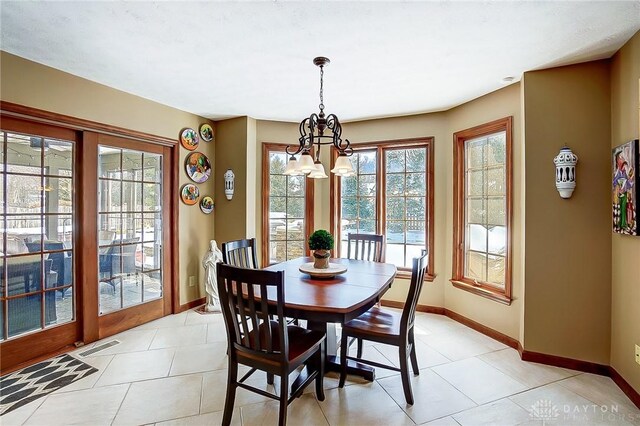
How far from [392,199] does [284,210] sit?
148 centimetres

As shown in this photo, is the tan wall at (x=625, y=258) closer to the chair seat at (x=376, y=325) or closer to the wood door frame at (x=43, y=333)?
the chair seat at (x=376, y=325)

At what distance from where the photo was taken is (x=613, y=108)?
2.45m

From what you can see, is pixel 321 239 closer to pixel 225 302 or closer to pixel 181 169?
pixel 225 302

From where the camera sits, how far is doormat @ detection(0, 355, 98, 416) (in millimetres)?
2162

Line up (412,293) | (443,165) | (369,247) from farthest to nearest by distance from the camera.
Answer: (443,165) < (369,247) < (412,293)

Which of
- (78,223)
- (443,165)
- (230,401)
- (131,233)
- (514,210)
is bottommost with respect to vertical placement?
(230,401)

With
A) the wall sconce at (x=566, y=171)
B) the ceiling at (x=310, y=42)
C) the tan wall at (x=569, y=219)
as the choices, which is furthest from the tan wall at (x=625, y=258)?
the wall sconce at (x=566, y=171)

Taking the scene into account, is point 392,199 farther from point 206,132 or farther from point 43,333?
point 43,333

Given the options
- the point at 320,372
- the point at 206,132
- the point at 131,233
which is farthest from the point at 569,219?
the point at 131,233

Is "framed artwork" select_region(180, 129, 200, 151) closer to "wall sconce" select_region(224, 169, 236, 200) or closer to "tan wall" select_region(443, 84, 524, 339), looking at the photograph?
"wall sconce" select_region(224, 169, 236, 200)

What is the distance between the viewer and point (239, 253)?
2906mm

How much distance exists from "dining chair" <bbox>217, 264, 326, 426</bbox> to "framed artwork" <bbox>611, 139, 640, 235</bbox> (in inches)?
89.6

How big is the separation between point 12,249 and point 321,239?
2.54m

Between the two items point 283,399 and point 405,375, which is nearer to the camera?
point 283,399
